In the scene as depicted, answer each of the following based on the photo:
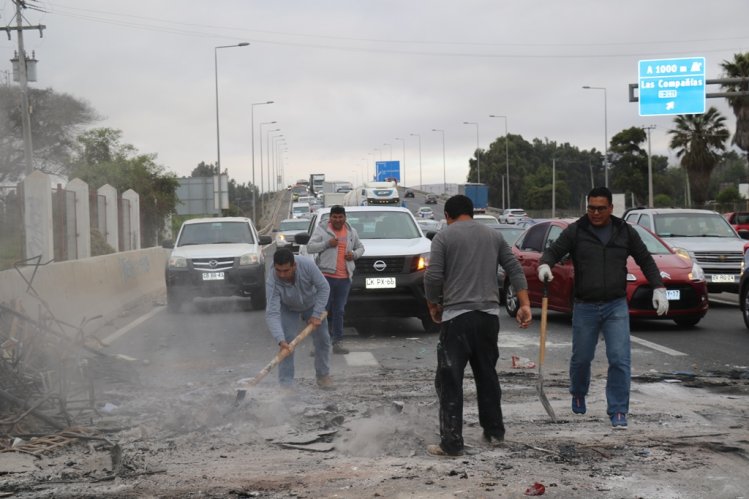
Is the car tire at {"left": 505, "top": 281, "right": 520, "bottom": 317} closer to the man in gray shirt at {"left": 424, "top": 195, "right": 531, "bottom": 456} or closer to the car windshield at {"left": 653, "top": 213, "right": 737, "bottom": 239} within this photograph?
the car windshield at {"left": 653, "top": 213, "right": 737, "bottom": 239}

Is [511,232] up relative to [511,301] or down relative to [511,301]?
up

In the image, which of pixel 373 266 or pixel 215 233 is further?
pixel 215 233

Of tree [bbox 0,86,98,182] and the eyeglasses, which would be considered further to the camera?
tree [bbox 0,86,98,182]

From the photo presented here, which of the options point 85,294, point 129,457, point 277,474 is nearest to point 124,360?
point 129,457

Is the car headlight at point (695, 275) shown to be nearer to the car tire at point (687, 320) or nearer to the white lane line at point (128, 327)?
the car tire at point (687, 320)

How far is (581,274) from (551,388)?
1.82 m

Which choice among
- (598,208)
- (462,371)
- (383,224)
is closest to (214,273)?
(383,224)

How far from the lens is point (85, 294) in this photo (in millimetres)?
15859

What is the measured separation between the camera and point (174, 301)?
56.3ft

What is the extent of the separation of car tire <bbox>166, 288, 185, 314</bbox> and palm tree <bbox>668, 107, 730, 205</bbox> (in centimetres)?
4654

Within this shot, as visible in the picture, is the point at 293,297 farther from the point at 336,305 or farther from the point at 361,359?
the point at 336,305

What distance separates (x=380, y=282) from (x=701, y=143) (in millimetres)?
49490

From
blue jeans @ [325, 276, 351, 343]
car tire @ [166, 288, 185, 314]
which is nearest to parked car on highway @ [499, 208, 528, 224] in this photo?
car tire @ [166, 288, 185, 314]

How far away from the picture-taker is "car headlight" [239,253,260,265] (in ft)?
56.6
